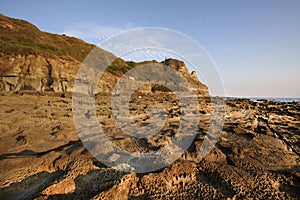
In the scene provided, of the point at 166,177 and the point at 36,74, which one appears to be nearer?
the point at 166,177

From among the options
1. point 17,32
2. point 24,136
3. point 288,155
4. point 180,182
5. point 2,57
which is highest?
point 17,32

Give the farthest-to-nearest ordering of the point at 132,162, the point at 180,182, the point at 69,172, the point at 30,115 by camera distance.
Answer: the point at 30,115 < the point at 132,162 < the point at 69,172 < the point at 180,182

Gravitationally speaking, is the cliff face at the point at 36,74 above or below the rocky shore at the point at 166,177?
above

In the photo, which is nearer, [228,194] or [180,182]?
[228,194]

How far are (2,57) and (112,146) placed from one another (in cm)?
2414

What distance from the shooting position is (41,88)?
23.3 m

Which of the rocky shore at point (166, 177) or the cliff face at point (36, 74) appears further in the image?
the cliff face at point (36, 74)

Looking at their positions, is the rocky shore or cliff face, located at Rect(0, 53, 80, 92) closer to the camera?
the rocky shore

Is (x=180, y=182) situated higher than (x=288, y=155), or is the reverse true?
(x=288, y=155)

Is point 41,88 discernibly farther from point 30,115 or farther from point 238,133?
point 238,133

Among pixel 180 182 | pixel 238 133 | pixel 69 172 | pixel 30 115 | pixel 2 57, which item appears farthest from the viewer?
pixel 2 57

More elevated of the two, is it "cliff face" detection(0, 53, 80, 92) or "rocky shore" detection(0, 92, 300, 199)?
"cliff face" detection(0, 53, 80, 92)

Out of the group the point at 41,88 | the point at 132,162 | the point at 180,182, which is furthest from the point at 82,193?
the point at 41,88

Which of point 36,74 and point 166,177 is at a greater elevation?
point 36,74
